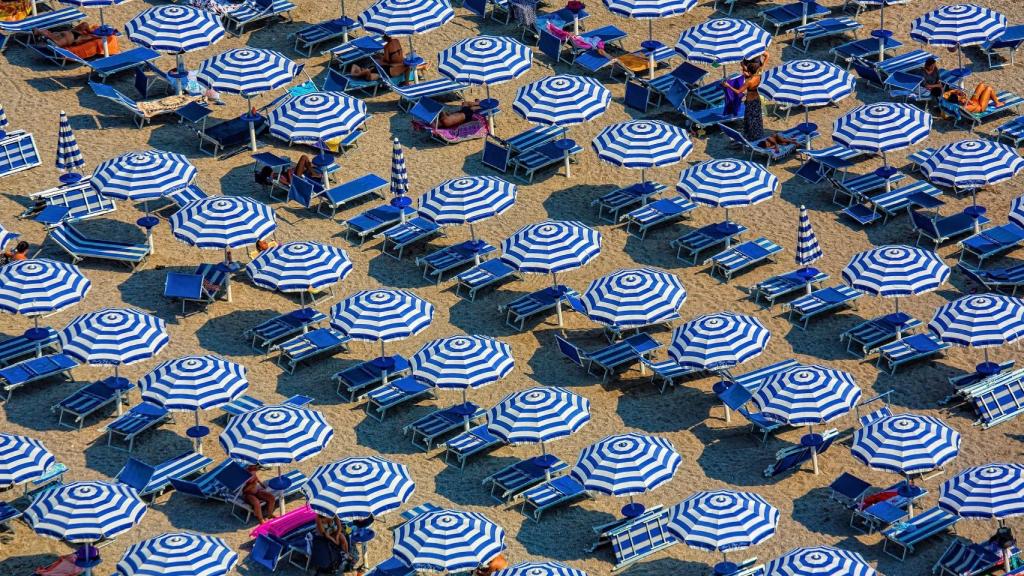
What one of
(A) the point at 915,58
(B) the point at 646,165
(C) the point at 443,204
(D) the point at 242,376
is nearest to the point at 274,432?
(D) the point at 242,376

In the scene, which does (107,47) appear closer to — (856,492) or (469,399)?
→ (469,399)

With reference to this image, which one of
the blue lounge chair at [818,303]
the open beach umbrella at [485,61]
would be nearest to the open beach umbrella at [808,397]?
the blue lounge chair at [818,303]

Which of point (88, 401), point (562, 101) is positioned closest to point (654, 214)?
point (562, 101)

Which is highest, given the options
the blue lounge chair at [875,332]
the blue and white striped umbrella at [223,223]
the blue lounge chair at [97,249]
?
the blue and white striped umbrella at [223,223]

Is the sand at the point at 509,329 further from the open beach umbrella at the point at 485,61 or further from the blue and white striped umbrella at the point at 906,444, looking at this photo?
the open beach umbrella at the point at 485,61

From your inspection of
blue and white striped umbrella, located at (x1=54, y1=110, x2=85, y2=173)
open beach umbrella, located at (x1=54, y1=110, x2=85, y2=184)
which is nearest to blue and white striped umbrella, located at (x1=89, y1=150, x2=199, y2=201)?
open beach umbrella, located at (x1=54, y1=110, x2=85, y2=184)
